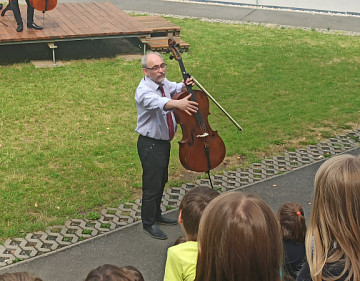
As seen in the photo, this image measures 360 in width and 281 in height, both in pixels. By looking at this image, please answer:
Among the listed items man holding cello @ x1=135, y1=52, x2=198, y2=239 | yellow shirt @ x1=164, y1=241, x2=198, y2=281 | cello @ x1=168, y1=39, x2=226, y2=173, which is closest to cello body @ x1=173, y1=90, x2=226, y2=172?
cello @ x1=168, y1=39, x2=226, y2=173

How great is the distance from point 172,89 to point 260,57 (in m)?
7.12

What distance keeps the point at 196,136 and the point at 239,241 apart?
333 cm

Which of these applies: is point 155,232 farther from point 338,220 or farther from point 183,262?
point 338,220

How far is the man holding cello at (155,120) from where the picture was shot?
17.8 feet

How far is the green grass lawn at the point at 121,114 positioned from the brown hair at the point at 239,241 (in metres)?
3.90

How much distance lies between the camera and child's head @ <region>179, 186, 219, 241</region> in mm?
3662

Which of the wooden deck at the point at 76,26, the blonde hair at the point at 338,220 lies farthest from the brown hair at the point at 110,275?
the wooden deck at the point at 76,26

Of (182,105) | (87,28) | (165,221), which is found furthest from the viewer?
(87,28)

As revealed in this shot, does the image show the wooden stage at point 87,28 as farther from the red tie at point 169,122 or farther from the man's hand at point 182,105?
the man's hand at point 182,105

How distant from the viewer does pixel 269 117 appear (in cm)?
930

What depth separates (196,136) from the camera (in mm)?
Answer: 5820

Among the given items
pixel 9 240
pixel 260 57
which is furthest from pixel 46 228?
pixel 260 57

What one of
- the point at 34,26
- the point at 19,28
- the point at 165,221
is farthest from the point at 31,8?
the point at 165,221

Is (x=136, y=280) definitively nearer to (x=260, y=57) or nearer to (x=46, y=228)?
(x=46, y=228)
